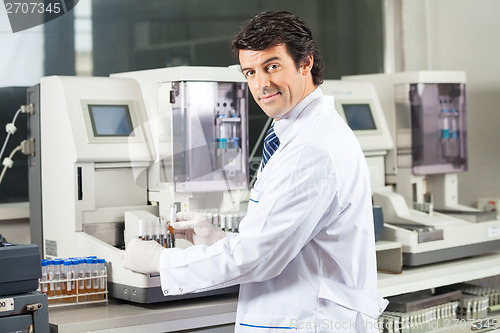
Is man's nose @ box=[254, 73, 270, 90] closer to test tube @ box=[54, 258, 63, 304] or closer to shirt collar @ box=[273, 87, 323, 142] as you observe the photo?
shirt collar @ box=[273, 87, 323, 142]

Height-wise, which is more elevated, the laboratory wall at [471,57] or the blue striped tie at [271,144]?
the laboratory wall at [471,57]

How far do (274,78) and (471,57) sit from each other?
2852 millimetres

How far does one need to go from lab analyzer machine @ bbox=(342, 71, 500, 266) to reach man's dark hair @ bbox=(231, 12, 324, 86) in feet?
5.45

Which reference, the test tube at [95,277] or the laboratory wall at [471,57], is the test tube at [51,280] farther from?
the laboratory wall at [471,57]

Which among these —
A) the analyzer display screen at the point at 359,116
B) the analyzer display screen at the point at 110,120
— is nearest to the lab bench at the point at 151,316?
the analyzer display screen at the point at 110,120

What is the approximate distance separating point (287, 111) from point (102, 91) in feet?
3.86

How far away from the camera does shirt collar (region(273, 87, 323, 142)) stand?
2023mm

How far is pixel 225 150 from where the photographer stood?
3.04 meters

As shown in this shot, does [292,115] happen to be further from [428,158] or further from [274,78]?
[428,158]

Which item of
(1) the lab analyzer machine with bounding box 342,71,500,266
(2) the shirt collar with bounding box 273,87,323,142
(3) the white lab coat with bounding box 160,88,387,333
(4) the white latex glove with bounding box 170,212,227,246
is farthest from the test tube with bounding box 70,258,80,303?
(1) the lab analyzer machine with bounding box 342,71,500,266

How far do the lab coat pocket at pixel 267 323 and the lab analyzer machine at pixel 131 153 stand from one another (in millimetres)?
776

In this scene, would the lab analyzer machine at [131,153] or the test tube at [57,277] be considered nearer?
the test tube at [57,277]

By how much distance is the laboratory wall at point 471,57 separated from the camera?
14.5 ft

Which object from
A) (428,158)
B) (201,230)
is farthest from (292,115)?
(428,158)
